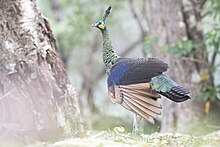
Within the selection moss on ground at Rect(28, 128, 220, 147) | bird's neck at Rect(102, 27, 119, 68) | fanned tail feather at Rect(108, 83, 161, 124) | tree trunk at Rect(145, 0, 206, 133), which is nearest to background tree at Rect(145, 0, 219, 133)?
tree trunk at Rect(145, 0, 206, 133)

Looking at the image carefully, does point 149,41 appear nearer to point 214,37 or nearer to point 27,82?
point 214,37

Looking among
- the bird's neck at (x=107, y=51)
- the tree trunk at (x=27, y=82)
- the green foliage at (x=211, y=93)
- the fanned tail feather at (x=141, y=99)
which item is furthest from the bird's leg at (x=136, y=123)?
the green foliage at (x=211, y=93)

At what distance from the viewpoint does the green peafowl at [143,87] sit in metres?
3.34

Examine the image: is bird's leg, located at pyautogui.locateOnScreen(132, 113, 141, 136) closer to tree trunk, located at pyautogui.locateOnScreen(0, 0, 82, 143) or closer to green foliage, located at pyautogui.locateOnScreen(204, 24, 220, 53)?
tree trunk, located at pyautogui.locateOnScreen(0, 0, 82, 143)

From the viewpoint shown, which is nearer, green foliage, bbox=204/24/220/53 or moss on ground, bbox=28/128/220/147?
moss on ground, bbox=28/128/220/147

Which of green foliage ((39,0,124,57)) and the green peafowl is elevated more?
green foliage ((39,0,124,57))

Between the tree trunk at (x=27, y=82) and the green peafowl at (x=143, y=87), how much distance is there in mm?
598

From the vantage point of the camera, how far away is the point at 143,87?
3.38 meters

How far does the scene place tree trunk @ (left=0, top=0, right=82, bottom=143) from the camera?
3754mm

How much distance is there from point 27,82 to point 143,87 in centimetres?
93

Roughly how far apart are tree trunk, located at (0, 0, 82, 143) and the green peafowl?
0.60 metres

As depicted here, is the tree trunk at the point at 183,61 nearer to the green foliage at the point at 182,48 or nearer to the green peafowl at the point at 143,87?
the green foliage at the point at 182,48

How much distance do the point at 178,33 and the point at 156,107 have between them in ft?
12.3

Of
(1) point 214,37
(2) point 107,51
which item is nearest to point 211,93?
(1) point 214,37
